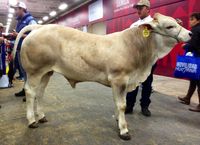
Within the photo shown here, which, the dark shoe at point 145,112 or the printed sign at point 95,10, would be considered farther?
the printed sign at point 95,10

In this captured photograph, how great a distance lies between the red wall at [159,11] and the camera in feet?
20.9

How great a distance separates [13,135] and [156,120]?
6.38ft

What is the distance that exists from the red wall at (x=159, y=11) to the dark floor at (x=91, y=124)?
8.70 feet

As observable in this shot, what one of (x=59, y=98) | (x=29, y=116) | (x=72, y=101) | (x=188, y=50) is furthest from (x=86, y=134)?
(x=188, y=50)

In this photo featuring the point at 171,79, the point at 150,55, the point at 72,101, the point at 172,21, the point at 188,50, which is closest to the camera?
the point at 172,21

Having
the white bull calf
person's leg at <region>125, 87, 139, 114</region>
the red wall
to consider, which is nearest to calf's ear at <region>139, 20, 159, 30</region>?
the white bull calf

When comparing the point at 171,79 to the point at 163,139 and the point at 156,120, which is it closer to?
the point at 156,120

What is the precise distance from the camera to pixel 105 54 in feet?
8.61

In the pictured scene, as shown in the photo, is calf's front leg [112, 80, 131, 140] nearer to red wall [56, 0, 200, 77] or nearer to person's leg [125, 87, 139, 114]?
person's leg [125, 87, 139, 114]

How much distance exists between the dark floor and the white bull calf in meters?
0.35

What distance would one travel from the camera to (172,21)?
2.63m

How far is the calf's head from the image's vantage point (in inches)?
103

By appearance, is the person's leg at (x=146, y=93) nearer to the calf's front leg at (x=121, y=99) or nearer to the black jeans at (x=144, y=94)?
the black jeans at (x=144, y=94)

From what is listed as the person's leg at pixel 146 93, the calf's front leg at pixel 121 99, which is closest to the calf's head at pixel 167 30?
the calf's front leg at pixel 121 99
